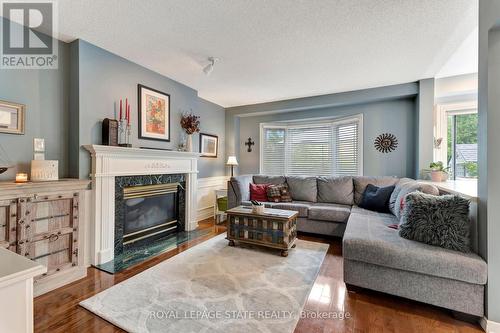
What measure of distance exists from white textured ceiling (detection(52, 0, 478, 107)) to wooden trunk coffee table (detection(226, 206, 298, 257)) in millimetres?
2005

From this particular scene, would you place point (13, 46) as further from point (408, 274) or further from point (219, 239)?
point (408, 274)

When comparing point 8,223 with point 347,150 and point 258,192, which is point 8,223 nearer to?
point 258,192

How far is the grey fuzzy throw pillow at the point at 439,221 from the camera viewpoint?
183cm

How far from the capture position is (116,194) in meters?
2.80

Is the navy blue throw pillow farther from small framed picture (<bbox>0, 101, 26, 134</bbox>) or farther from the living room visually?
small framed picture (<bbox>0, 101, 26, 134</bbox>)

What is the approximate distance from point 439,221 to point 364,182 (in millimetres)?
2079

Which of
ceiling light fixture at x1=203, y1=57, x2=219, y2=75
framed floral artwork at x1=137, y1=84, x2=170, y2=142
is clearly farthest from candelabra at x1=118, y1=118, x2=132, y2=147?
ceiling light fixture at x1=203, y1=57, x2=219, y2=75

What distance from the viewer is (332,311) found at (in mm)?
1807

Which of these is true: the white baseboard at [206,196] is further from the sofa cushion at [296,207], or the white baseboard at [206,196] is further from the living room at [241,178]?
the sofa cushion at [296,207]

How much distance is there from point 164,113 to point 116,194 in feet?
4.63

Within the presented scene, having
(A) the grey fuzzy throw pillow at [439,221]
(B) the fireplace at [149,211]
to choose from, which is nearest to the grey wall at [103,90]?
(B) the fireplace at [149,211]

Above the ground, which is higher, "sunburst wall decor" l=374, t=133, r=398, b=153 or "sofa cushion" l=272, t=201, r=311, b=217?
"sunburst wall decor" l=374, t=133, r=398, b=153

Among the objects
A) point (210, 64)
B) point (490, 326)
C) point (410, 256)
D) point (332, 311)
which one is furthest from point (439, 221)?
point (210, 64)

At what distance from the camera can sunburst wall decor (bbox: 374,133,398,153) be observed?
4078 millimetres
